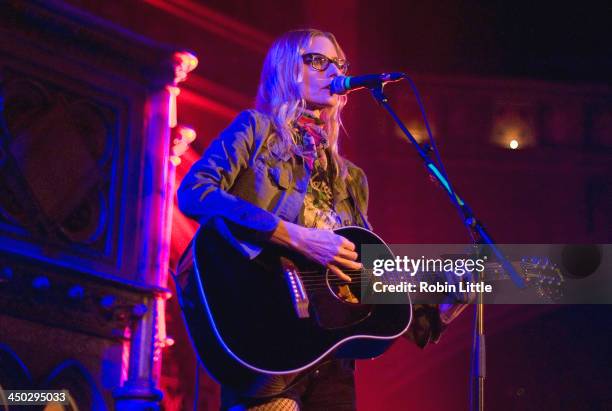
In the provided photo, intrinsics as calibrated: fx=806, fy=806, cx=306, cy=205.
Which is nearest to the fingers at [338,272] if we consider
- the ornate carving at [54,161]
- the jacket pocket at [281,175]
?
A: the jacket pocket at [281,175]

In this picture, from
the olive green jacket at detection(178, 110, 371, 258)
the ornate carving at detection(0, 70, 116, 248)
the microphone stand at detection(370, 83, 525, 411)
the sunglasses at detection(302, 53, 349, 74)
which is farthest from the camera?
the ornate carving at detection(0, 70, 116, 248)

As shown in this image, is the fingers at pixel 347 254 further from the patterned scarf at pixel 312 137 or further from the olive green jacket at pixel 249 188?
the patterned scarf at pixel 312 137

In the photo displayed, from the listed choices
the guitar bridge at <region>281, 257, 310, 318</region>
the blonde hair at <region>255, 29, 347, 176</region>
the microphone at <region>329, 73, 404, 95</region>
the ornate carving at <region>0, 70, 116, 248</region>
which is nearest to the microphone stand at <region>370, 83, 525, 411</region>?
the microphone at <region>329, 73, 404, 95</region>

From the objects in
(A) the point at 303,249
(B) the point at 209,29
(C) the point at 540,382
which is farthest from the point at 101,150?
(C) the point at 540,382

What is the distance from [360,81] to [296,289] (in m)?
0.75

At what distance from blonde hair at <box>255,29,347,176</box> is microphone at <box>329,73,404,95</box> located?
181mm

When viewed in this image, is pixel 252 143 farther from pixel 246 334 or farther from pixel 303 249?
pixel 246 334

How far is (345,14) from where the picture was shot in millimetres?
5273

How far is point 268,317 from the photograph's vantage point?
2.36 m

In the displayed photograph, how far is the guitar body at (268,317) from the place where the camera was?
2.25m

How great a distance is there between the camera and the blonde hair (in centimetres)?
289

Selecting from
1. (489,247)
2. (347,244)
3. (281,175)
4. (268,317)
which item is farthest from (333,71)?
(268,317)

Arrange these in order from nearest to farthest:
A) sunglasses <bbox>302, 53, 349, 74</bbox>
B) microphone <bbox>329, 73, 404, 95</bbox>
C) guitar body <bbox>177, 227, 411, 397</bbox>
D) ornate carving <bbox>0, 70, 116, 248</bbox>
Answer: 1. guitar body <bbox>177, 227, 411, 397</bbox>
2. microphone <bbox>329, 73, 404, 95</bbox>
3. sunglasses <bbox>302, 53, 349, 74</bbox>
4. ornate carving <bbox>0, 70, 116, 248</bbox>

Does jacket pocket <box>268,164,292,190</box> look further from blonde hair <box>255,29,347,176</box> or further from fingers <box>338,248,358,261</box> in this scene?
fingers <box>338,248,358,261</box>
